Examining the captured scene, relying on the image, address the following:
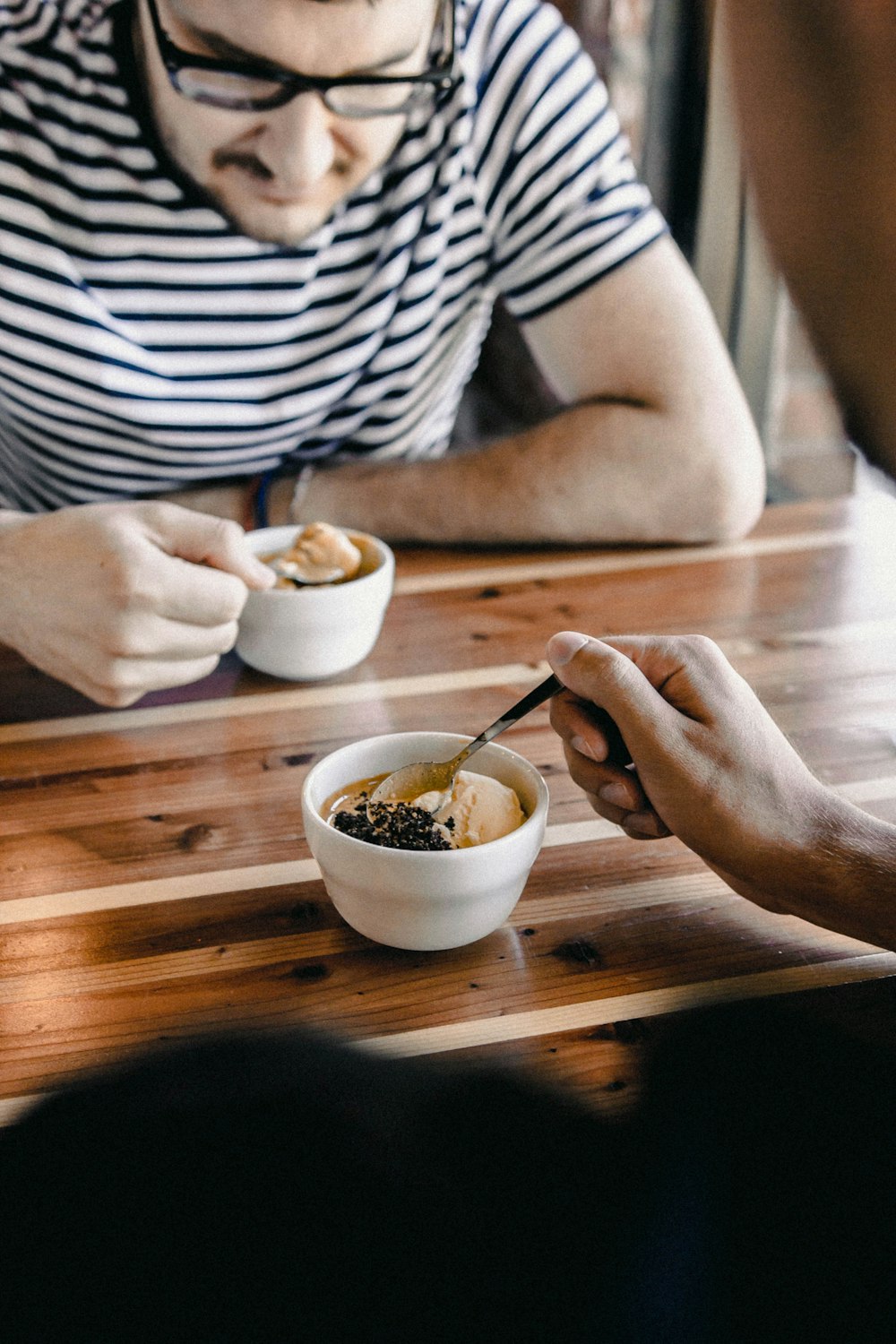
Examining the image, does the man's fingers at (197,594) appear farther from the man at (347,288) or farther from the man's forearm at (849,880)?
the man's forearm at (849,880)

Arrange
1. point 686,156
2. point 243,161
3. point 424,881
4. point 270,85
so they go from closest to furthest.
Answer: point 424,881
point 270,85
point 243,161
point 686,156

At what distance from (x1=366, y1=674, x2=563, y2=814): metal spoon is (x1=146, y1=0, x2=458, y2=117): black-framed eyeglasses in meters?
0.74

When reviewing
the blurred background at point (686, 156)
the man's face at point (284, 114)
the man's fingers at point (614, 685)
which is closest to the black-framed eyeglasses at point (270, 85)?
the man's face at point (284, 114)

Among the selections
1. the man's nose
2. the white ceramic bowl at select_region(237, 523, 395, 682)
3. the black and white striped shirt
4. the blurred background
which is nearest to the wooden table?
the white ceramic bowl at select_region(237, 523, 395, 682)

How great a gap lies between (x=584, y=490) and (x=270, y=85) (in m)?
0.61

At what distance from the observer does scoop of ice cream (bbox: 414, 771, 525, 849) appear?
0.79 metres

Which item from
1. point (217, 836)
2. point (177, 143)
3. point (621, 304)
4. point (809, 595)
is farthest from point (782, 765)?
point (177, 143)

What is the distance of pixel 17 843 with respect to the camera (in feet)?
3.05

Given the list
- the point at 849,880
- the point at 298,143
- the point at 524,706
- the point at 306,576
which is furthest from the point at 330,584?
the point at 849,880

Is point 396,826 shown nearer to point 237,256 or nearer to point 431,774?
point 431,774

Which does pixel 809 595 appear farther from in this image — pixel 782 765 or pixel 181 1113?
pixel 181 1113

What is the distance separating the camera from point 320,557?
121cm

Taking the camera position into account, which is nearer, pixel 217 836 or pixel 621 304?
pixel 217 836

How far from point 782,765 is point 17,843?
633 mm
